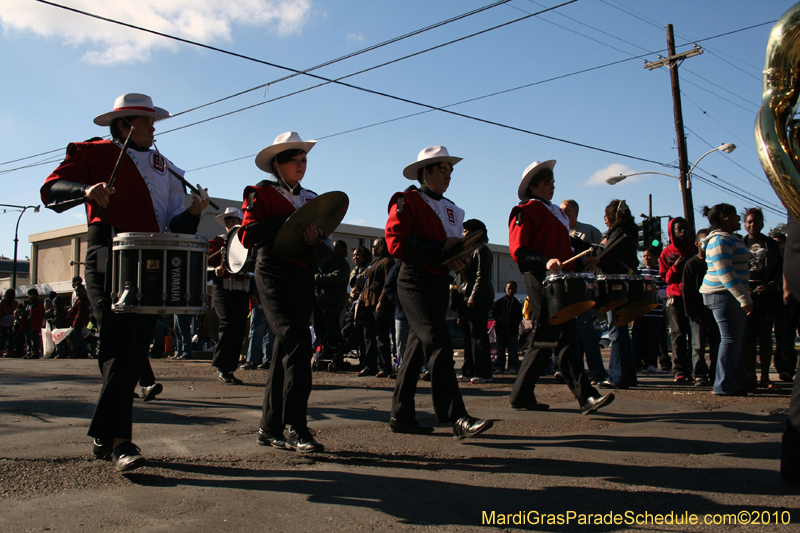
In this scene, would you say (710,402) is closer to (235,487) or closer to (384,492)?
(384,492)

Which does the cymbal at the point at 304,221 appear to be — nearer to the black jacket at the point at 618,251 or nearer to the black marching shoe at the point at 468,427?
the black marching shoe at the point at 468,427

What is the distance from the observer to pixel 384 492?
130 inches

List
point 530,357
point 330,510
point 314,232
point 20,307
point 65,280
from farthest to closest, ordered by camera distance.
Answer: point 65,280 < point 20,307 < point 530,357 < point 314,232 < point 330,510

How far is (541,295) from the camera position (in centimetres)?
563

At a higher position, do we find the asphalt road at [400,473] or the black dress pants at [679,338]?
A: the black dress pants at [679,338]

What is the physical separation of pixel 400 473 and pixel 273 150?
2.38m

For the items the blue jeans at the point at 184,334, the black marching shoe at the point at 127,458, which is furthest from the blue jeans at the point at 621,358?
the blue jeans at the point at 184,334

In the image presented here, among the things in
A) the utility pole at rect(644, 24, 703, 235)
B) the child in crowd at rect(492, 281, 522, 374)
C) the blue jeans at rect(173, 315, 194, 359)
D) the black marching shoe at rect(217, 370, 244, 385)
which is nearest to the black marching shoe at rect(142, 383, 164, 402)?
the black marching shoe at rect(217, 370, 244, 385)

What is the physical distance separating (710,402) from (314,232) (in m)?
4.44

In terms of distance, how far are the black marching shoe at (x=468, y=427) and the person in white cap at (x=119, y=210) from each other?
2017mm

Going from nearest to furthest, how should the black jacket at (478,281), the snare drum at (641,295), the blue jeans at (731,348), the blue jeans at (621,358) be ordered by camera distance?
1. the snare drum at (641,295)
2. the blue jeans at (731,348)
3. the blue jeans at (621,358)
4. the black jacket at (478,281)

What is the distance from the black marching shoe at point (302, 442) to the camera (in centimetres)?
418

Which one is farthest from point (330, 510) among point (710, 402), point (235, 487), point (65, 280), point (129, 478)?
point (65, 280)

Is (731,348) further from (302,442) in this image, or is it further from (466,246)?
(302,442)
